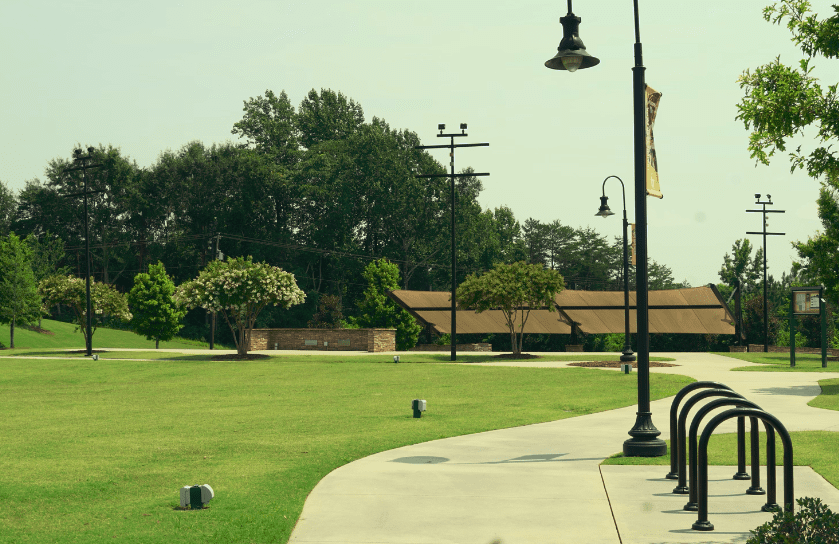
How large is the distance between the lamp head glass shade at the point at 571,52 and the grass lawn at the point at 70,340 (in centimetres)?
5854

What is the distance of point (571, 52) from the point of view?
1158cm

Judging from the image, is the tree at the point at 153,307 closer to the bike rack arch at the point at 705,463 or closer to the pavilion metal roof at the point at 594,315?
the pavilion metal roof at the point at 594,315

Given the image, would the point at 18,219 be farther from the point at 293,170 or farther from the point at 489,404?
the point at 489,404

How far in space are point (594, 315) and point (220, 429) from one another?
1739 inches

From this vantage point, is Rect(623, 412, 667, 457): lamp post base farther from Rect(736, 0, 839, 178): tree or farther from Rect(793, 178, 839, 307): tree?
Rect(793, 178, 839, 307): tree

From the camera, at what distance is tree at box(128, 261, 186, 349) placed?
58.7 m

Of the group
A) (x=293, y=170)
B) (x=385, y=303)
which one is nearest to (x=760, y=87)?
(x=385, y=303)

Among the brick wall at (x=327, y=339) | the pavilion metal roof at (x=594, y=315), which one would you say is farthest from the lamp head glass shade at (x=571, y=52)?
the pavilion metal roof at (x=594, y=315)

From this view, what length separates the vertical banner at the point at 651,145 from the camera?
38.8ft

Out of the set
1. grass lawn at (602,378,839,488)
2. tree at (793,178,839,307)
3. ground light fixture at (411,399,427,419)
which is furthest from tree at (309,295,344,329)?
grass lawn at (602,378,839,488)

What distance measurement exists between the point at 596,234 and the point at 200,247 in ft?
182

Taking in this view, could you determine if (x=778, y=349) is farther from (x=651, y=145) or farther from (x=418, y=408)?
(x=651, y=145)

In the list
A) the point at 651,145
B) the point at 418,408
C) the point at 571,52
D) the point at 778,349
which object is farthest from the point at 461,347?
the point at 571,52

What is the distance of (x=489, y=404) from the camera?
63.6 ft
